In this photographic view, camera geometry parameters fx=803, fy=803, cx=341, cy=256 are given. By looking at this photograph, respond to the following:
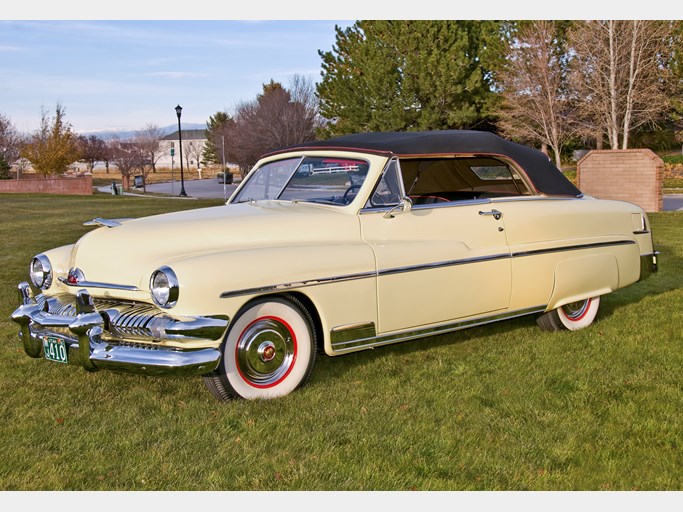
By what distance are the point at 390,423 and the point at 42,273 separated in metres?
2.78

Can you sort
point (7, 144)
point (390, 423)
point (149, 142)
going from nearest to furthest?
1. point (390, 423)
2. point (7, 144)
3. point (149, 142)

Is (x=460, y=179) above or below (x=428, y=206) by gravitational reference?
above

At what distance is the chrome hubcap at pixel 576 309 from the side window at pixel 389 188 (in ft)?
6.79

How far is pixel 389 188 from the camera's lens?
570 centimetres

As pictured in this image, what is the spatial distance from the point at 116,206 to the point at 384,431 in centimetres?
2492

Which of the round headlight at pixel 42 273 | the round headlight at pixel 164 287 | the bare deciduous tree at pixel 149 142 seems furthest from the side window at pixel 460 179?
the bare deciduous tree at pixel 149 142

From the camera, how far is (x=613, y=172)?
20.1m

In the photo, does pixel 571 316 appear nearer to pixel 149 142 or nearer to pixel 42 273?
pixel 42 273

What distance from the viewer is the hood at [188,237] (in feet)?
16.4

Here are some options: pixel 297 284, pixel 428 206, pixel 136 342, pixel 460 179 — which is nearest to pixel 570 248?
pixel 460 179

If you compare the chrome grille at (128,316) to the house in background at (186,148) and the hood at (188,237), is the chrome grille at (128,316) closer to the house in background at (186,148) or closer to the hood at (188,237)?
the hood at (188,237)

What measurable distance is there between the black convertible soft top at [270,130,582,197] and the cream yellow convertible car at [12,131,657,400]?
0.02m

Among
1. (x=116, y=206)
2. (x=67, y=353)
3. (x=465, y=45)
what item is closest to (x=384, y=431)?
(x=67, y=353)

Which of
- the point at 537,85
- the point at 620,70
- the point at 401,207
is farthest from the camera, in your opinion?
the point at 537,85
